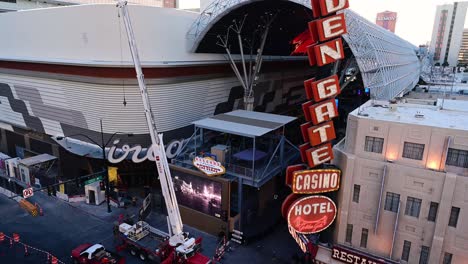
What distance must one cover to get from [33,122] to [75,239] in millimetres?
24065

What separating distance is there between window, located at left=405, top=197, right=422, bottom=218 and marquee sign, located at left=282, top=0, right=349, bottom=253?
15.5 ft

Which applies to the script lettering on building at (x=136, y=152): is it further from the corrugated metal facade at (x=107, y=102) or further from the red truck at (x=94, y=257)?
the red truck at (x=94, y=257)

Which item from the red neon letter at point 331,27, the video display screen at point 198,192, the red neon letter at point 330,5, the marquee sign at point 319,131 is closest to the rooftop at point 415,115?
the marquee sign at point 319,131

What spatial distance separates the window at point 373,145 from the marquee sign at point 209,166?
11.9m

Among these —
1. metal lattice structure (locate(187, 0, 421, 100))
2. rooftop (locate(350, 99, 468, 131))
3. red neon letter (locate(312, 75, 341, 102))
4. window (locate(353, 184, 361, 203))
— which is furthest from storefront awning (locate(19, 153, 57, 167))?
rooftop (locate(350, 99, 468, 131))

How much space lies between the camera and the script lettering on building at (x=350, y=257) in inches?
860

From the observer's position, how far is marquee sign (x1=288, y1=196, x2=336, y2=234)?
74.8 ft

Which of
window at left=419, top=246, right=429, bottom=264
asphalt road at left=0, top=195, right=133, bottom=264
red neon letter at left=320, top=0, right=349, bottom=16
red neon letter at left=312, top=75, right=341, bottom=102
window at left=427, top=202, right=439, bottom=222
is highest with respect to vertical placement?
red neon letter at left=320, top=0, right=349, bottom=16

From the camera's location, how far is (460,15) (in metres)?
197

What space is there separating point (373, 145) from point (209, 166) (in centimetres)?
1359

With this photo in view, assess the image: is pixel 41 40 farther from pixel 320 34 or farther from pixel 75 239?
pixel 320 34

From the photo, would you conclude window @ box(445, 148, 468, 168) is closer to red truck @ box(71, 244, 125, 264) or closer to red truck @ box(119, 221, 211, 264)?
red truck @ box(119, 221, 211, 264)

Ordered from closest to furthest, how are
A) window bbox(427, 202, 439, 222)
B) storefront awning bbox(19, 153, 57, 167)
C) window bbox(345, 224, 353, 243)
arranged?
1. window bbox(427, 202, 439, 222)
2. window bbox(345, 224, 353, 243)
3. storefront awning bbox(19, 153, 57, 167)

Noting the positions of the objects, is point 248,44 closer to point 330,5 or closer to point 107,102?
point 107,102
